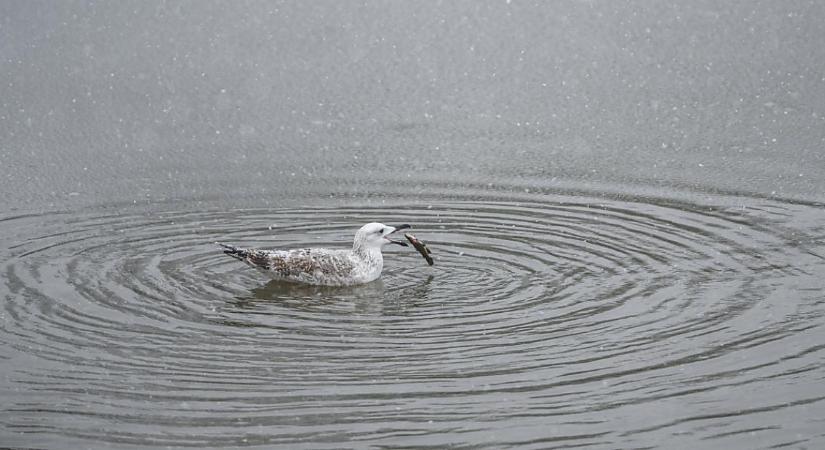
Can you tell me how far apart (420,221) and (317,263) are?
1806 mm

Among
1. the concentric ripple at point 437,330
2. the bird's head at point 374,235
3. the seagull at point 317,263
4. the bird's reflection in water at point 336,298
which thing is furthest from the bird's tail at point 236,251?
the bird's head at point 374,235

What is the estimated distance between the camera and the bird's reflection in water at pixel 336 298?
34.7ft

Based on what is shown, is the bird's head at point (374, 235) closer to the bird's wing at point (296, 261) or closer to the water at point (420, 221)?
the bird's wing at point (296, 261)

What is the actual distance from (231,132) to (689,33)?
260 inches

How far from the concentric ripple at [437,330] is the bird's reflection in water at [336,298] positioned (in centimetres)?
4

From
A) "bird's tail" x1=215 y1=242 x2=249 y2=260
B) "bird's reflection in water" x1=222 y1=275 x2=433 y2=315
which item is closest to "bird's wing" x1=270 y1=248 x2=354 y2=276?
"bird's reflection in water" x1=222 y1=275 x2=433 y2=315

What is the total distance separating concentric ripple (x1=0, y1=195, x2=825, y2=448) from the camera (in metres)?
7.59

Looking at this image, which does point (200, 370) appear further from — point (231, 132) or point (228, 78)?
point (228, 78)

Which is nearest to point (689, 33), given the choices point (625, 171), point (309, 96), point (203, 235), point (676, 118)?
point (676, 118)

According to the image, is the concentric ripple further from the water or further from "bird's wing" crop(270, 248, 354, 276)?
"bird's wing" crop(270, 248, 354, 276)

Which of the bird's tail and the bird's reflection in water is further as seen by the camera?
the bird's tail

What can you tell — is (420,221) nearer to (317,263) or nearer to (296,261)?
(317,263)

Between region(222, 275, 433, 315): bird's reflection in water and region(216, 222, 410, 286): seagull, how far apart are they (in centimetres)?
9

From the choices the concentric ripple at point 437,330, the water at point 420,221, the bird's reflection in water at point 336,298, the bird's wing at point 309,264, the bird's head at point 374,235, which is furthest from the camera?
the bird's head at point 374,235
